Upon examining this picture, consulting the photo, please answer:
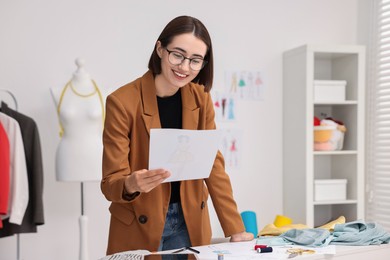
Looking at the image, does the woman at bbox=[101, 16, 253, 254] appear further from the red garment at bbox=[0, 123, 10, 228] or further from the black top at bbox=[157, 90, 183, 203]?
the red garment at bbox=[0, 123, 10, 228]

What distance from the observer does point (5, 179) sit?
3.09m

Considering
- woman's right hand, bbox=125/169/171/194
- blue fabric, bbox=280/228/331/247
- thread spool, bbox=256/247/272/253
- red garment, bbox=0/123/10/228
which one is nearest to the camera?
woman's right hand, bbox=125/169/171/194

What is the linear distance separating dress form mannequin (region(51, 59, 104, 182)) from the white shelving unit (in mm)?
1554

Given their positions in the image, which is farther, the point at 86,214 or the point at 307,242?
the point at 86,214

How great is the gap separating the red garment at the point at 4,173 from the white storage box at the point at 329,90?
2.23m

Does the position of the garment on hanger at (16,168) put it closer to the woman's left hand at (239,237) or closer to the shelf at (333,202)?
the woman's left hand at (239,237)

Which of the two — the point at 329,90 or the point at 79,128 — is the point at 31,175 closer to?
the point at 79,128

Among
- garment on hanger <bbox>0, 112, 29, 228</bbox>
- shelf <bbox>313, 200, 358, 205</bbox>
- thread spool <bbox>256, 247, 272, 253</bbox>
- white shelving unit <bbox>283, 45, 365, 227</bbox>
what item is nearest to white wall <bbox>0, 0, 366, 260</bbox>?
white shelving unit <bbox>283, 45, 365, 227</bbox>

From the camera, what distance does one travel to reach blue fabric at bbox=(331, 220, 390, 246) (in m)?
1.90

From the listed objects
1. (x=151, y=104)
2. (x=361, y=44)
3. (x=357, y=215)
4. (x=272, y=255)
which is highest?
(x=361, y=44)

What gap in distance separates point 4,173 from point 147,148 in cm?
161

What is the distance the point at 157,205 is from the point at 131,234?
0.15 metres

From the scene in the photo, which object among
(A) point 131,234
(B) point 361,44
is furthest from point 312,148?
(A) point 131,234

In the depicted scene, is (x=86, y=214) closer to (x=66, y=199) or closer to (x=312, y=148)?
(x=66, y=199)
